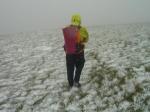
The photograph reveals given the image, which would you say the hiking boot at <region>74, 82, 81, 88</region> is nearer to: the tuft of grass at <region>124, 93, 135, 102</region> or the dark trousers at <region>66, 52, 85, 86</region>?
the dark trousers at <region>66, 52, 85, 86</region>

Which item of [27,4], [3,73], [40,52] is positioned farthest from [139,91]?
[27,4]

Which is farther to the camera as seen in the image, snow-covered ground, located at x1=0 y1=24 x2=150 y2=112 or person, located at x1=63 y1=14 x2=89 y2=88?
person, located at x1=63 y1=14 x2=89 y2=88

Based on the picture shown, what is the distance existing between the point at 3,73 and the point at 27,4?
292 feet

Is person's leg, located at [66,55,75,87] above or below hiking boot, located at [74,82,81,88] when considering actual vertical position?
above

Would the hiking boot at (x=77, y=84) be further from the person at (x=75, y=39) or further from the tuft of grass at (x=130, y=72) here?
the tuft of grass at (x=130, y=72)

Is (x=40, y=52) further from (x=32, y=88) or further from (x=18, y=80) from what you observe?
(x=32, y=88)

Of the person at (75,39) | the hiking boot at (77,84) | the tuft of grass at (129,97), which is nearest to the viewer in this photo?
the tuft of grass at (129,97)

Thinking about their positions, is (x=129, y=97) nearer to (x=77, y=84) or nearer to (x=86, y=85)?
(x=86, y=85)

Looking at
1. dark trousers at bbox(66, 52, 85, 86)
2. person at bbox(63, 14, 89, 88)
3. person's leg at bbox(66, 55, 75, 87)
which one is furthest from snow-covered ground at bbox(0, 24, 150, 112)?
person at bbox(63, 14, 89, 88)

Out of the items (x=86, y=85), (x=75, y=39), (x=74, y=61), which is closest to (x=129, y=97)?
(x=86, y=85)

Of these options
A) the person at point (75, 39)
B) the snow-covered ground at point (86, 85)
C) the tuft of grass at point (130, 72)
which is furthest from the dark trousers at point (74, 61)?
the tuft of grass at point (130, 72)

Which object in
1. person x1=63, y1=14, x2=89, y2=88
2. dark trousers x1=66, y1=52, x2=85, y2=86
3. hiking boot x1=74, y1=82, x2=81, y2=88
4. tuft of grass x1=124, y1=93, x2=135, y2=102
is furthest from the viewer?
hiking boot x1=74, y1=82, x2=81, y2=88

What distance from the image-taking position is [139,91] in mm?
7227

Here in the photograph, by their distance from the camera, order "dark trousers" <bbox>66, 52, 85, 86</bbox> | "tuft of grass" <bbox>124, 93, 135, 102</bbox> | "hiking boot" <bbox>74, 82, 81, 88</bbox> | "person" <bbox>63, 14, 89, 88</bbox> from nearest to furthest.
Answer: "tuft of grass" <bbox>124, 93, 135, 102</bbox> → "person" <bbox>63, 14, 89, 88</bbox> → "dark trousers" <bbox>66, 52, 85, 86</bbox> → "hiking boot" <bbox>74, 82, 81, 88</bbox>
